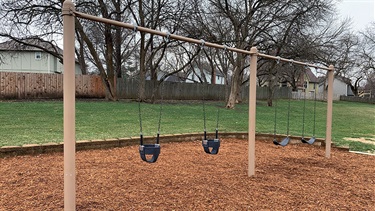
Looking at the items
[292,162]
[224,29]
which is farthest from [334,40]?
[292,162]

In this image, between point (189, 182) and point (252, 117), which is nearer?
point (189, 182)

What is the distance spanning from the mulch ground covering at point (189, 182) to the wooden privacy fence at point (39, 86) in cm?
1214

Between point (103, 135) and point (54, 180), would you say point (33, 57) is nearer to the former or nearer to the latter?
point (103, 135)

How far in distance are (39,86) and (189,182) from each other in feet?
46.5

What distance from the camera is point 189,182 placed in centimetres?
322

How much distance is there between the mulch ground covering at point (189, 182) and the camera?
8.57 ft

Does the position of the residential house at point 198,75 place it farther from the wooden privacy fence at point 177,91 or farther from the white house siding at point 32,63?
the white house siding at point 32,63

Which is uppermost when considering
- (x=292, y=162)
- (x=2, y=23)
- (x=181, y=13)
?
(x=181, y=13)

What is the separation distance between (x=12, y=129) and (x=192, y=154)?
3797mm

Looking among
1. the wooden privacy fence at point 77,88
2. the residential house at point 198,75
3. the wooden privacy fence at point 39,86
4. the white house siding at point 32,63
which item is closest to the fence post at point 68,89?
the wooden privacy fence at point 77,88

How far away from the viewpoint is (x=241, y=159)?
14.7 feet

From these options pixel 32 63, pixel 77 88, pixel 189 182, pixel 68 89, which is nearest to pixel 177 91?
pixel 77 88

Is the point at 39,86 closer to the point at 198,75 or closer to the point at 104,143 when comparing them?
the point at 104,143

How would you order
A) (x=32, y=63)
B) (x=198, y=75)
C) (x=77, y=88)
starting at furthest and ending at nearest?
(x=198, y=75), (x=32, y=63), (x=77, y=88)
